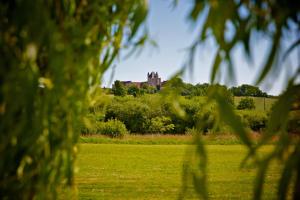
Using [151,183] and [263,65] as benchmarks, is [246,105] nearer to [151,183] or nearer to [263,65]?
[151,183]

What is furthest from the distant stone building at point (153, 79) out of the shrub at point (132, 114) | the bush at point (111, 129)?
the bush at point (111, 129)

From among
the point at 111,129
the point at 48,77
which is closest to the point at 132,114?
the point at 111,129

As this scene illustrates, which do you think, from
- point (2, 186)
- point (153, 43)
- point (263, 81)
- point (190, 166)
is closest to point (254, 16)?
point (263, 81)

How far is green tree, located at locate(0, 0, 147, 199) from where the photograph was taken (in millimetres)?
901

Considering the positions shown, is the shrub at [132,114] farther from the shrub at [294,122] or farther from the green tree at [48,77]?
the green tree at [48,77]

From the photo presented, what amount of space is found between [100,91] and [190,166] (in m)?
0.39

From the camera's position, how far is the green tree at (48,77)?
0.90m

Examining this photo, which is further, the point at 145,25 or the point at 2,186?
the point at 145,25

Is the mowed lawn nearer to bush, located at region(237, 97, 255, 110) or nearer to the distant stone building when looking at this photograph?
bush, located at region(237, 97, 255, 110)

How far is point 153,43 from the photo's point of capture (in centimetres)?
117

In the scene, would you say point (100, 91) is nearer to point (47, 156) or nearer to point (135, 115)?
point (47, 156)

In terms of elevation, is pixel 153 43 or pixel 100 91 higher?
pixel 153 43

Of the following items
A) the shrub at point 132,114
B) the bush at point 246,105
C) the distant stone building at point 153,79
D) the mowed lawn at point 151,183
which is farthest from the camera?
the distant stone building at point 153,79

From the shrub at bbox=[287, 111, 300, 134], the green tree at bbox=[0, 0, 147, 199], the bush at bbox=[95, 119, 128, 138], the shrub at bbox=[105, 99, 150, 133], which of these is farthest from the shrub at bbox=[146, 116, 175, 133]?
the green tree at bbox=[0, 0, 147, 199]
